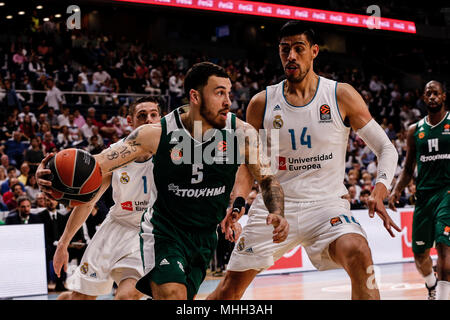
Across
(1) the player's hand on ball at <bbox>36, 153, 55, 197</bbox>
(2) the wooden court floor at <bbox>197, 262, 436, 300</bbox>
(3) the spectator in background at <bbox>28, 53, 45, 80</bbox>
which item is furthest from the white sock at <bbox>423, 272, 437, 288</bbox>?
(3) the spectator in background at <bbox>28, 53, 45, 80</bbox>

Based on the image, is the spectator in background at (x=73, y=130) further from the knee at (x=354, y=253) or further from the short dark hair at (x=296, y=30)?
the knee at (x=354, y=253)

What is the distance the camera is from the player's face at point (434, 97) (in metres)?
6.34

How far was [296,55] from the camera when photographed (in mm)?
4508

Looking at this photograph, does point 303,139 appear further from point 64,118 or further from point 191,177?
point 64,118

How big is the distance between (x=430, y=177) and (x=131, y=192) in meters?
3.30

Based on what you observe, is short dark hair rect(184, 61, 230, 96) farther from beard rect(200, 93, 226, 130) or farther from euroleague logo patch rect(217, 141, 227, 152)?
euroleague logo patch rect(217, 141, 227, 152)

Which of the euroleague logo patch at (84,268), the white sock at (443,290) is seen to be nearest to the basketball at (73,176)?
the euroleague logo patch at (84,268)

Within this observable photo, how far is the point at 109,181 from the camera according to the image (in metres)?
4.95

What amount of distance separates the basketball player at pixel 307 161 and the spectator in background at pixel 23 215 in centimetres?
582

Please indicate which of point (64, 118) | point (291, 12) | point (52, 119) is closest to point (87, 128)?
point (64, 118)

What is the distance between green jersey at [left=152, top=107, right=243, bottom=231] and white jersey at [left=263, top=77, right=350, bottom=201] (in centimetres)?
72

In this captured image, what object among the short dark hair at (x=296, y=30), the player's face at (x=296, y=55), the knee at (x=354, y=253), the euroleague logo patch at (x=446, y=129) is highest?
the short dark hair at (x=296, y=30)

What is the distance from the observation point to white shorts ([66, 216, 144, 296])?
4836mm

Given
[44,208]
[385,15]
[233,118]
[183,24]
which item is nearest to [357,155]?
[385,15]
